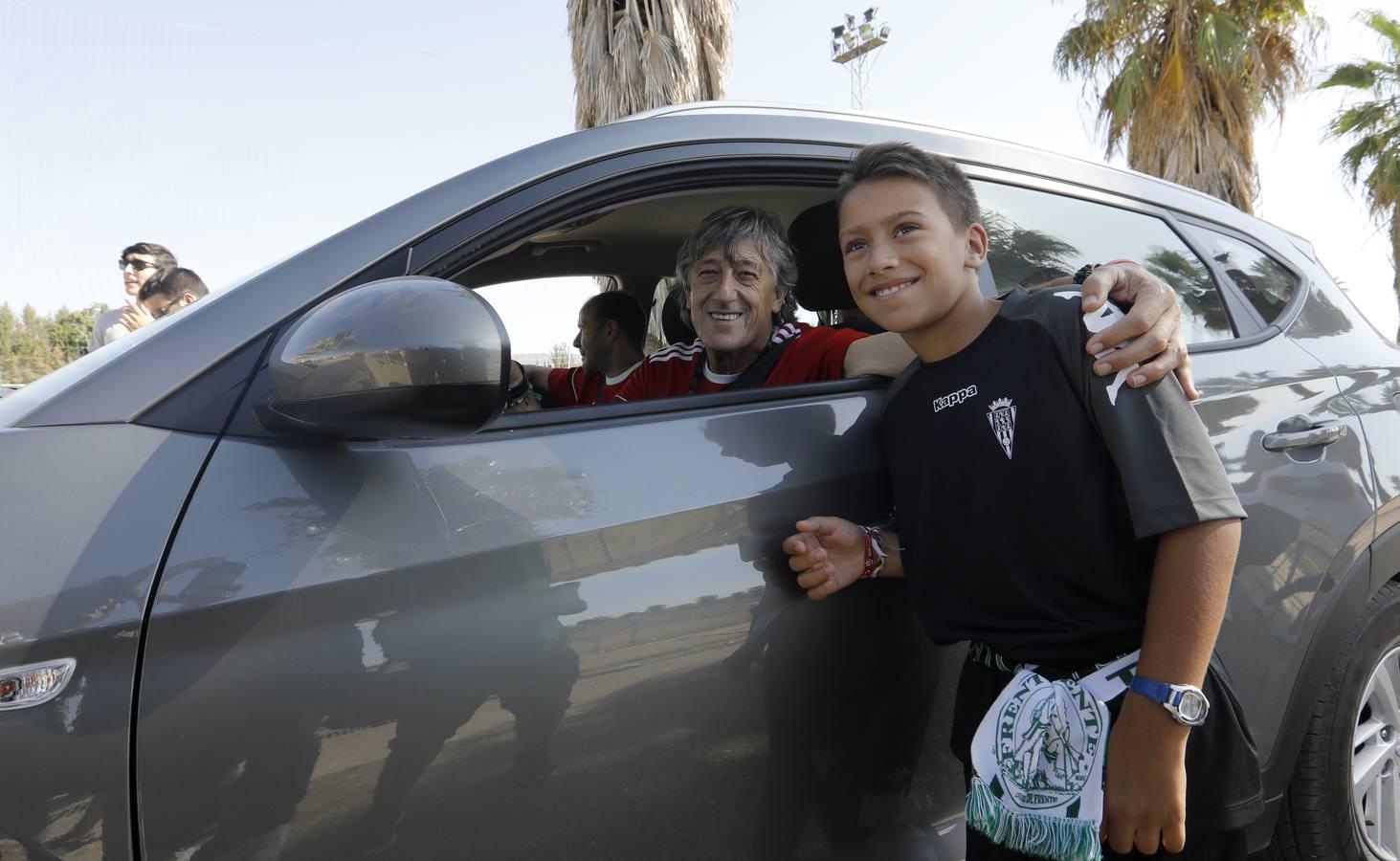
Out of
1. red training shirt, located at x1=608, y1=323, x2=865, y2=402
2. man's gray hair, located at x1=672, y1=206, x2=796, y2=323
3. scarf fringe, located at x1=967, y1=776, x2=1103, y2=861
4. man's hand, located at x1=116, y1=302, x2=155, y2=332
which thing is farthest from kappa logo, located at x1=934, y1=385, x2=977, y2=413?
man's hand, located at x1=116, y1=302, x2=155, y2=332

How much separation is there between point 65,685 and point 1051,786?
4.26ft

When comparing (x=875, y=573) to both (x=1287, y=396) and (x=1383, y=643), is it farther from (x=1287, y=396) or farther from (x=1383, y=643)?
(x=1383, y=643)

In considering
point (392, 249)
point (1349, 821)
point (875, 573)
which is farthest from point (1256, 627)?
point (392, 249)

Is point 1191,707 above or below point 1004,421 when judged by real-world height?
below

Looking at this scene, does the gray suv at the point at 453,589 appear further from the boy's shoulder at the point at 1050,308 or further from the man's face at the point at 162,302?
the man's face at the point at 162,302

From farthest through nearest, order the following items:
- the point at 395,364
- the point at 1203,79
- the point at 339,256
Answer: the point at 1203,79, the point at 339,256, the point at 395,364

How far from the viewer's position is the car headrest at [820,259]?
2.18 meters

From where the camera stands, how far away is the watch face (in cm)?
130

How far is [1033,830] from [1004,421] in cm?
62

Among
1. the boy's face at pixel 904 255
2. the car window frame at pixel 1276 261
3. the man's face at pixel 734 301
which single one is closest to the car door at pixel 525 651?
the boy's face at pixel 904 255

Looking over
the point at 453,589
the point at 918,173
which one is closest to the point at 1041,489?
the point at 918,173

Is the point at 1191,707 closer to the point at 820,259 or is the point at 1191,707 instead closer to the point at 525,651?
the point at 525,651

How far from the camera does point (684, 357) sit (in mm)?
2322

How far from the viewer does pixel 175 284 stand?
338 cm
